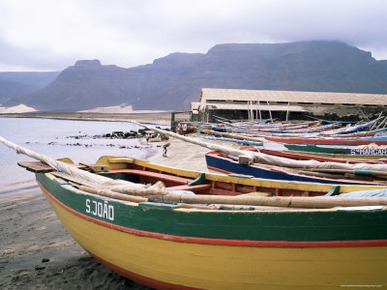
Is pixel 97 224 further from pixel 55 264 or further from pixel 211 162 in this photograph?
pixel 211 162

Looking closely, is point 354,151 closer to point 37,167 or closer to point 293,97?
point 37,167

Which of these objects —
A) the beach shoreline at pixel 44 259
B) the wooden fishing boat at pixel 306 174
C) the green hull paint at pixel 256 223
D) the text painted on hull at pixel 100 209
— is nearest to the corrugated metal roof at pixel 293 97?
the wooden fishing boat at pixel 306 174

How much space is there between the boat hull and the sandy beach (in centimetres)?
113

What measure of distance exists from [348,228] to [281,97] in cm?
4536

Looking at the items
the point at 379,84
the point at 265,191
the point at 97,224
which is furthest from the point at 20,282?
the point at 379,84

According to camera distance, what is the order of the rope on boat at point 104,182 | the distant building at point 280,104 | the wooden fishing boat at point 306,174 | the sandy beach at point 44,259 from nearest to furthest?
the rope on boat at point 104,182 < the sandy beach at point 44,259 < the wooden fishing boat at point 306,174 < the distant building at point 280,104

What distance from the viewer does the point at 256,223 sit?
3240mm

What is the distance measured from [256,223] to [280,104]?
145 ft

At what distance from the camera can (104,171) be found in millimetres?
7227

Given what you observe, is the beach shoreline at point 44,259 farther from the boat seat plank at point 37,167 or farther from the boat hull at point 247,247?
the boat seat plank at point 37,167

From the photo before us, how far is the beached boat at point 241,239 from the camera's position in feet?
9.96

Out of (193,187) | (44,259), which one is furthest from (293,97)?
(44,259)

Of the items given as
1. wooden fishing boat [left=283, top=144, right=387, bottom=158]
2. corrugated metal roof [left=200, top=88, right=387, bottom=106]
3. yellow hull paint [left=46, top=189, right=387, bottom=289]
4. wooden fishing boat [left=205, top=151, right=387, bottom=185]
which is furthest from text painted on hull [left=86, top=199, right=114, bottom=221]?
corrugated metal roof [left=200, top=88, right=387, bottom=106]

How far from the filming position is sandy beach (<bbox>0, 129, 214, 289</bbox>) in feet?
16.5
